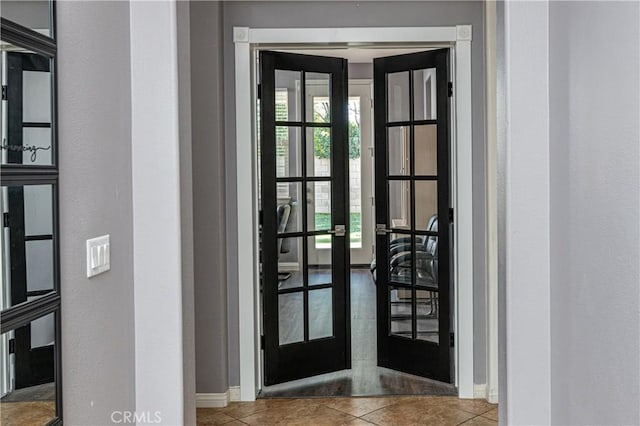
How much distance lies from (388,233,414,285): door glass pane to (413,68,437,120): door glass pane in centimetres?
82

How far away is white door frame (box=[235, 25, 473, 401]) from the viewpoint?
3900 millimetres

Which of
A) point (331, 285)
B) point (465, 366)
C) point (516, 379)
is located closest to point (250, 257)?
point (331, 285)

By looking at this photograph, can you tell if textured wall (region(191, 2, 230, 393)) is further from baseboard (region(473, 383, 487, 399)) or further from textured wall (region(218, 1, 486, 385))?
baseboard (region(473, 383, 487, 399))

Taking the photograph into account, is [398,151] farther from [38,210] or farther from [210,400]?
[38,210]

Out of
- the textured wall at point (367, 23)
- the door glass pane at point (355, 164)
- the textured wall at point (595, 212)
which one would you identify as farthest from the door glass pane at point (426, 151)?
the door glass pane at point (355, 164)

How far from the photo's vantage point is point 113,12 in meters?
2.06

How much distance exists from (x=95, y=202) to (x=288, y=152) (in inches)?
92.6

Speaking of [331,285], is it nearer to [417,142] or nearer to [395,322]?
[395,322]

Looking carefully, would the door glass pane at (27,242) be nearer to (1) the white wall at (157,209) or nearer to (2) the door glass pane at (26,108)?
(2) the door glass pane at (26,108)

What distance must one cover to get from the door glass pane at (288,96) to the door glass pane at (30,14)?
2563 millimetres

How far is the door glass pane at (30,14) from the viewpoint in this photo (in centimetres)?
141

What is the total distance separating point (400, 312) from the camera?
4.39 m
